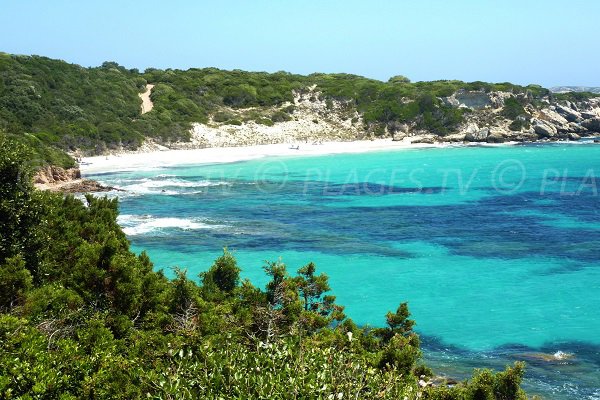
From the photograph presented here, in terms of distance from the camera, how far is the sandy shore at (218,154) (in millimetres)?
58750

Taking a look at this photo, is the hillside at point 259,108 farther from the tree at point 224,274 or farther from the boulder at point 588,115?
the tree at point 224,274

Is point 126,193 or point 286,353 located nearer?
point 286,353

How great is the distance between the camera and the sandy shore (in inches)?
2313

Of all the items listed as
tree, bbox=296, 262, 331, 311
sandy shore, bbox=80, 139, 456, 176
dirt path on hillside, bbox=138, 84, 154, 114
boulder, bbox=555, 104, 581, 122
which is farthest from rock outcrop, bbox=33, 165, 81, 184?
boulder, bbox=555, 104, 581, 122

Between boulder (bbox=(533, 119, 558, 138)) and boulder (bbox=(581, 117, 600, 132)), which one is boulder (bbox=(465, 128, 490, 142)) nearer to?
boulder (bbox=(533, 119, 558, 138))

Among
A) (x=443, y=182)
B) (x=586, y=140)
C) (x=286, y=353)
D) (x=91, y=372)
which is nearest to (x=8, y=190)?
(x=91, y=372)

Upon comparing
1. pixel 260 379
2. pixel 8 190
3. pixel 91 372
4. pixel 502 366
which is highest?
pixel 8 190

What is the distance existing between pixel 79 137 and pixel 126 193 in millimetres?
22320

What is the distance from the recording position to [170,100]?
8506cm

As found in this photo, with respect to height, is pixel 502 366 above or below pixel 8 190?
below

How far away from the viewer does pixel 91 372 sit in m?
7.64

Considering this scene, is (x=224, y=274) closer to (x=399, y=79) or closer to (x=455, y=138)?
(x=455, y=138)

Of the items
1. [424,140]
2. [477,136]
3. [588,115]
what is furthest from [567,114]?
[424,140]

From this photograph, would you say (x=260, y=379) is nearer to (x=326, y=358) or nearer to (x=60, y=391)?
(x=326, y=358)
